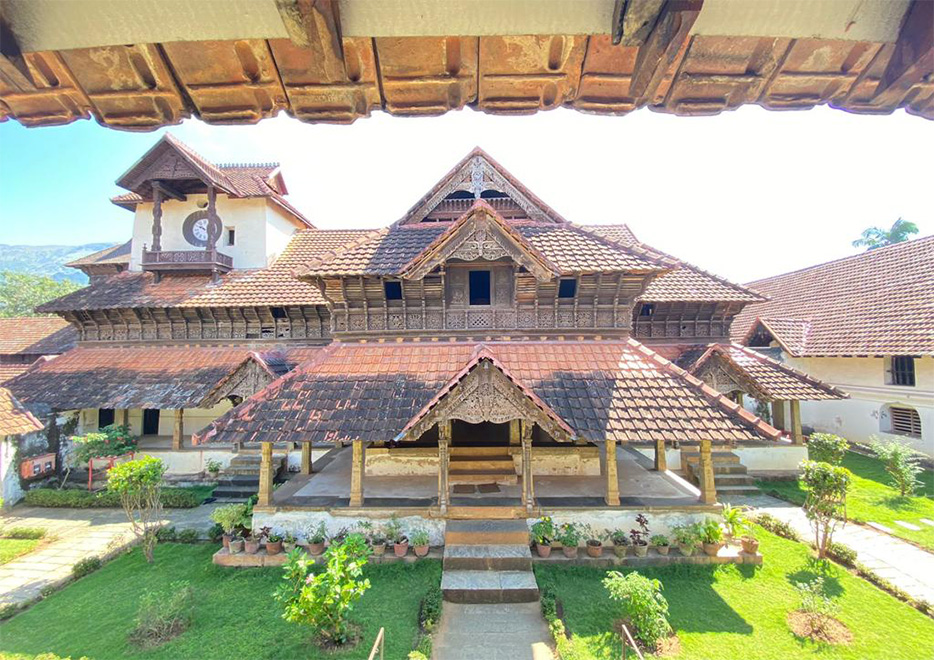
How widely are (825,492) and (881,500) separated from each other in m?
5.83

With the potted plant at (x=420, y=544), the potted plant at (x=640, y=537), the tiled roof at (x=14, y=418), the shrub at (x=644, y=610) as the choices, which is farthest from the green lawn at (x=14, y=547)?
the potted plant at (x=640, y=537)

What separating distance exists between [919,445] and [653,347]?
10.3m

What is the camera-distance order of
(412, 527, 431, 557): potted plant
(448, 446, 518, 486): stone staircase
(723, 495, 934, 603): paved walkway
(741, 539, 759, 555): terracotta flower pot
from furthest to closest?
(448, 446, 518, 486): stone staircase → (412, 527, 431, 557): potted plant → (741, 539, 759, 555): terracotta flower pot → (723, 495, 934, 603): paved walkway

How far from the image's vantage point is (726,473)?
1228cm

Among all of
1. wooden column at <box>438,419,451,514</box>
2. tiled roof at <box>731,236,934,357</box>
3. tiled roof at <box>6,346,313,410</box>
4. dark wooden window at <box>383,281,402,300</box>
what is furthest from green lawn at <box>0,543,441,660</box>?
tiled roof at <box>731,236,934,357</box>

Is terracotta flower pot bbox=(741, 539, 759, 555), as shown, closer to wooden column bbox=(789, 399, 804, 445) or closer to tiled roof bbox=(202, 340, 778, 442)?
tiled roof bbox=(202, 340, 778, 442)

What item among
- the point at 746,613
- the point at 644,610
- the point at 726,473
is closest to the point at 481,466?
the point at 644,610

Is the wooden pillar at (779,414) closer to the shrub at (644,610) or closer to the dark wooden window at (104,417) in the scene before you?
the shrub at (644,610)

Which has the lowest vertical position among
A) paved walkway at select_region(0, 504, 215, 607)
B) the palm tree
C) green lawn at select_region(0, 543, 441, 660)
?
paved walkway at select_region(0, 504, 215, 607)

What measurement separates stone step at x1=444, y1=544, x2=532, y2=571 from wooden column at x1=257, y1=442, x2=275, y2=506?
172 inches

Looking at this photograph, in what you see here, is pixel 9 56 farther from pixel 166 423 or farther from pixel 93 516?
pixel 166 423

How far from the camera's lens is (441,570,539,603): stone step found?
6.61 m

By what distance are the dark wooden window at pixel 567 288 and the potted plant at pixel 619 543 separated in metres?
5.77

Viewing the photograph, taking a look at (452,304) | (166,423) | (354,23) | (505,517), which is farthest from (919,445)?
(166,423)
